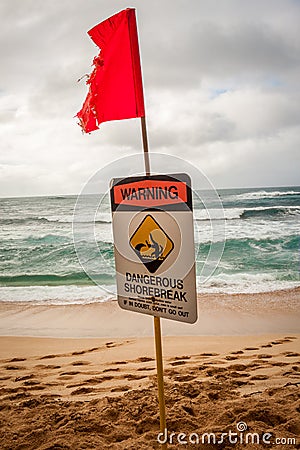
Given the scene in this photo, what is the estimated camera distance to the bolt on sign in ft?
5.22

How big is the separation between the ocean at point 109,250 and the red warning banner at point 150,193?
5.1 inches

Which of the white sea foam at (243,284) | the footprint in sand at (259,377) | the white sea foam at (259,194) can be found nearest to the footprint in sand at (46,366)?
the footprint in sand at (259,377)

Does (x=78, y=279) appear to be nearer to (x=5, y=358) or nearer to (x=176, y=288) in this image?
(x=5, y=358)

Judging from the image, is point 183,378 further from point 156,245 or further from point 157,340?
point 156,245

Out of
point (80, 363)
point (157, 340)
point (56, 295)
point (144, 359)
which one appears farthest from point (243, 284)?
point (157, 340)

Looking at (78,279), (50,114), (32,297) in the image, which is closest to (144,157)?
(32,297)

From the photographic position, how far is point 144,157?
1701 mm

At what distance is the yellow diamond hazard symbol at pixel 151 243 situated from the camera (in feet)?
5.36

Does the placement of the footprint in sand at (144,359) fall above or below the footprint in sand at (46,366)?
below

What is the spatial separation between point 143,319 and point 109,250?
291cm

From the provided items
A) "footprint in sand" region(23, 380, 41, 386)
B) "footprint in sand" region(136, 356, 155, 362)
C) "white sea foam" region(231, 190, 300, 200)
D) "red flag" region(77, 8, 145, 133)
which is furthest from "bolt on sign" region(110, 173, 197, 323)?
"white sea foam" region(231, 190, 300, 200)

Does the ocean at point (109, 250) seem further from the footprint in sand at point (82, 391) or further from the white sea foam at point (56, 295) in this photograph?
the footprint in sand at point (82, 391)

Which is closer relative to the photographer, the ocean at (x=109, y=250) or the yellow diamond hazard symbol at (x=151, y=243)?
the yellow diamond hazard symbol at (x=151, y=243)

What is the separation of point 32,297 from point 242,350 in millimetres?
3617
